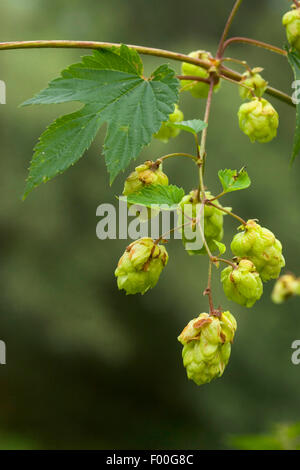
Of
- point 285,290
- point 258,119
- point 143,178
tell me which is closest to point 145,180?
point 143,178

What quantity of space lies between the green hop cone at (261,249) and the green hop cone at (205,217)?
0.13 ft

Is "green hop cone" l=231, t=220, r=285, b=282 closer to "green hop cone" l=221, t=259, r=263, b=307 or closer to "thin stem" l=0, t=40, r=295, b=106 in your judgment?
"green hop cone" l=221, t=259, r=263, b=307

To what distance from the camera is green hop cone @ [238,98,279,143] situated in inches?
26.0

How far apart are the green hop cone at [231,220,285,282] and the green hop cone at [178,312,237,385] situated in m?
0.07

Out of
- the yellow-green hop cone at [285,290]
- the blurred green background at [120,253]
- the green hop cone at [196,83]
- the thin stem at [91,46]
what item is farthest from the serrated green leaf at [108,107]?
the blurred green background at [120,253]

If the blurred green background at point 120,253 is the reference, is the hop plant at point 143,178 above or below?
below

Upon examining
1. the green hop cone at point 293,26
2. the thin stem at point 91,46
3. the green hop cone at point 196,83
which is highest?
the green hop cone at point 196,83

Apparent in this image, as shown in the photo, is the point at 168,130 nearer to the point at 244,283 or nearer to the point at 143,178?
the point at 143,178

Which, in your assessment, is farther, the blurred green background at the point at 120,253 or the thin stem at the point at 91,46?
the blurred green background at the point at 120,253

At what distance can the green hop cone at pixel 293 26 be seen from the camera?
660 millimetres

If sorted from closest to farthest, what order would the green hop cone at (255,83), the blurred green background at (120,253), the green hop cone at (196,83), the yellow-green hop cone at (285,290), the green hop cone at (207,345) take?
the yellow-green hop cone at (285,290) < the green hop cone at (207,345) < the green hop cone at (255,83) < the green hop cone at (196,83) < the blurred green background at (120,253)

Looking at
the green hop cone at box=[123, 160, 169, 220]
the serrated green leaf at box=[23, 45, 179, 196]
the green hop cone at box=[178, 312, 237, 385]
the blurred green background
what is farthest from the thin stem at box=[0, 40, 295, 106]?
the blurred green background

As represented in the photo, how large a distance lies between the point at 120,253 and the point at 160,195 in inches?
146

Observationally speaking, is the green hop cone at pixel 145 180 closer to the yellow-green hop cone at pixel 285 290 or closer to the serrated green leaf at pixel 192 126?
the serrated green leaf at pixel 192 126
